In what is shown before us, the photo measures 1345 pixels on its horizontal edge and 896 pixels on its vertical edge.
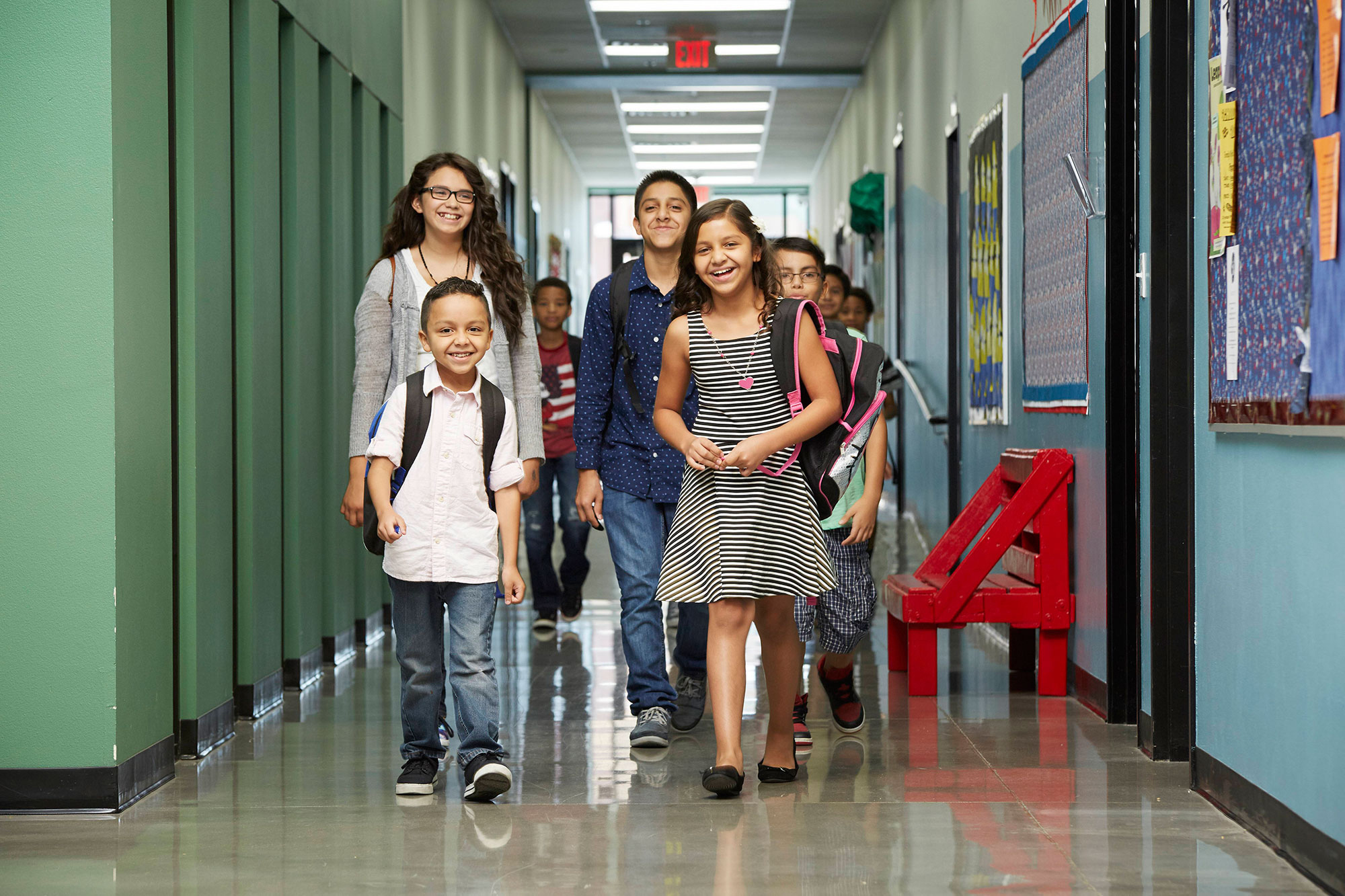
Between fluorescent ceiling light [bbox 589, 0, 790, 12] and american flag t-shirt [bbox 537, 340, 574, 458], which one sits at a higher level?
fluorescent ceiling light [bbox 589, 0, 790, 12]

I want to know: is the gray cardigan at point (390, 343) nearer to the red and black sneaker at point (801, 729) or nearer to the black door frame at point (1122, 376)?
the red and black sneaker at point (801, 729)

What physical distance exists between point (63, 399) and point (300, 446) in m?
1.88

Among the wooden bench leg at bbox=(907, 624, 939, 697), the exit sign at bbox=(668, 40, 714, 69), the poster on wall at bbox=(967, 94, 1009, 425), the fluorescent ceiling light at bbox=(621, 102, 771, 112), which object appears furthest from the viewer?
the fluorescent ceiling light at bbox=(621, 102, 771, 112)

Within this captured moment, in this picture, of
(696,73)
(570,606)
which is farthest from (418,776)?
(696,73)

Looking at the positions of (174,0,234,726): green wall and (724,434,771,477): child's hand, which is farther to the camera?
(174,0,234,726): green wall

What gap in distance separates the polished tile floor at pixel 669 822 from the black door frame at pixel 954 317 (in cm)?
350

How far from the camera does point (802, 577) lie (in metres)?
3.34

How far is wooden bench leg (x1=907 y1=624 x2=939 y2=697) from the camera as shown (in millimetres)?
4719

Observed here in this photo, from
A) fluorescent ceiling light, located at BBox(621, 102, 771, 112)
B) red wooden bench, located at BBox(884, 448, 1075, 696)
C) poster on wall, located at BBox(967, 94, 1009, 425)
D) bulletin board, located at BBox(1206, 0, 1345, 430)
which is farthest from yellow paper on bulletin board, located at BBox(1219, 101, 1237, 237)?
fluorescent ceiling light, located at BBox(621, 102, 771, 112)

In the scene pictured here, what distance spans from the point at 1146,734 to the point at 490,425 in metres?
1.93

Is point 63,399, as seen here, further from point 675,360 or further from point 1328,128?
point 1328,128

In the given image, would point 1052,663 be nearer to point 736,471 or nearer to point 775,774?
point 775,774

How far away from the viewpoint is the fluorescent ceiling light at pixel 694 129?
1805 centimetres

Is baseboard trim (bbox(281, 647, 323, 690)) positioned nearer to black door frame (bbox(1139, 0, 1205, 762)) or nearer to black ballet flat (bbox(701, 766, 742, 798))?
black ballet flat (bbox(701, 766, 742, 798))
